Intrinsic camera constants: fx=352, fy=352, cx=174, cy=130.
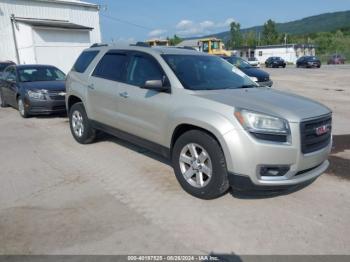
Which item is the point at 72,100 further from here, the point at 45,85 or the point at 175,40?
the point at 175,40

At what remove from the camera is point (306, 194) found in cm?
447

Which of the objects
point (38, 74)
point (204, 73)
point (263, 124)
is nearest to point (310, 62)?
point (38, 74)

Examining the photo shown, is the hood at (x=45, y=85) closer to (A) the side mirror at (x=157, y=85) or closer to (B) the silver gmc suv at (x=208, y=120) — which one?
(B) the silver gmc suv at (x=208, y=120)

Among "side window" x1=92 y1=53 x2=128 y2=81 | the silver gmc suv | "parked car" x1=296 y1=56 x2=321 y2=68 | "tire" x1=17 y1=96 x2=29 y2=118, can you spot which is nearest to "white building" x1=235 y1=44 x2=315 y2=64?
"parked car" x1=296 y1=56 x2=321 y2=68

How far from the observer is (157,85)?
463 cm

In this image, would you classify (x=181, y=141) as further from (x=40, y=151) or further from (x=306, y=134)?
(x=40, y=151)

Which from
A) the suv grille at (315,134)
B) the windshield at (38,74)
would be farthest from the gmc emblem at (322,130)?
the windshield at (38,74)

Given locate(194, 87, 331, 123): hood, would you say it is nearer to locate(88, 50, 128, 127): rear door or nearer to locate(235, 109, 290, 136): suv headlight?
locate(235, 109, 290, 136): suv headlight

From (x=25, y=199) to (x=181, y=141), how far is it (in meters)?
2.09

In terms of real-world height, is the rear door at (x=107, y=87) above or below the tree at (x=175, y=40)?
below

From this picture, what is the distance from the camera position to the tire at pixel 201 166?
4035 mm

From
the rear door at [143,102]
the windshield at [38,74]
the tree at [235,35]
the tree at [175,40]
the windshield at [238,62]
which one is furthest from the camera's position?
the tree at [235,35]

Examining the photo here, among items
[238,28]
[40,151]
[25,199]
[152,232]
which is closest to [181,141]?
[152,232]

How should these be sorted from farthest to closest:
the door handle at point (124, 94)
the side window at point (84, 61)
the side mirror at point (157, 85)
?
the side window at point (84, 61) < the door handle at point (124, 94) < the side mirror at point (157, 85)
